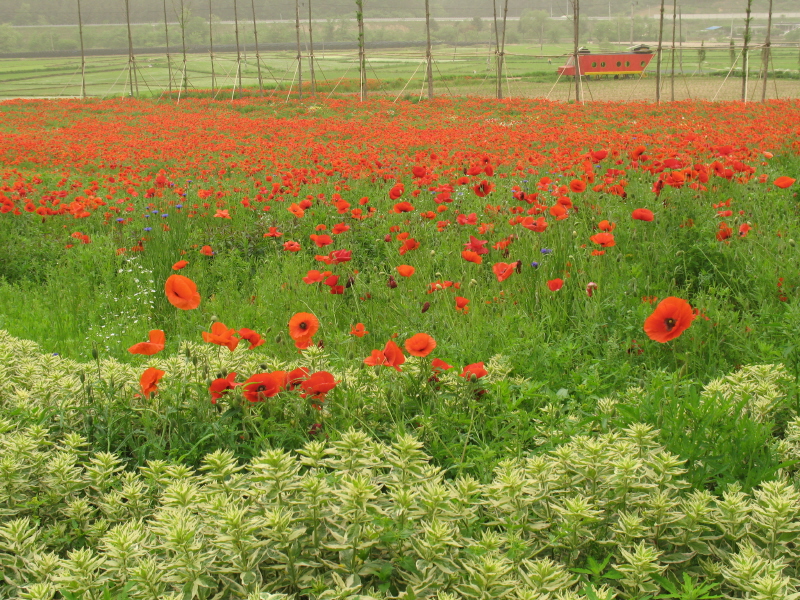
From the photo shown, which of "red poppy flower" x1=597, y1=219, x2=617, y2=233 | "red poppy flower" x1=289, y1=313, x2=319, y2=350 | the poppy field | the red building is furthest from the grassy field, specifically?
"red poppy flower" x1=289, y1=313, x2=319, y2=350

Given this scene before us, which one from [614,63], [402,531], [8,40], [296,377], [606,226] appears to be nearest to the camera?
[402,531]

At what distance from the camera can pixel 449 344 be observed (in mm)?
3031

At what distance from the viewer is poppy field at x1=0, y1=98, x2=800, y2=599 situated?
5.32ft

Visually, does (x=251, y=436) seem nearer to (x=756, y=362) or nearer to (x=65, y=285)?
(x=756, y=362)

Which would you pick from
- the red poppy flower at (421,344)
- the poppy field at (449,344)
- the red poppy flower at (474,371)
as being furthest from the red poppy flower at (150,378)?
the red poppy flower at (474,371)

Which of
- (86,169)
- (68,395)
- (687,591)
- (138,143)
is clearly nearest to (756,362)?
(687,591)

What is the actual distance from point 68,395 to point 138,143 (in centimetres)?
1205

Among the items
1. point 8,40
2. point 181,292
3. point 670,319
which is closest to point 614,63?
point 670,319

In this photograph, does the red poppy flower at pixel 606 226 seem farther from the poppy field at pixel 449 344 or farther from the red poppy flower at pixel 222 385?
the red poppy flower at pixel 222 385

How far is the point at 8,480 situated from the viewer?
6.13 ft

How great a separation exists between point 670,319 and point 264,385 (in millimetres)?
1301

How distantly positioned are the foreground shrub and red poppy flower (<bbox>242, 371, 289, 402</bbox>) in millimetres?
265

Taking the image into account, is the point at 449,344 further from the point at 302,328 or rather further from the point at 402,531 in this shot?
the point at 402,531

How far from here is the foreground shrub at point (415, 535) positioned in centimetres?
143
